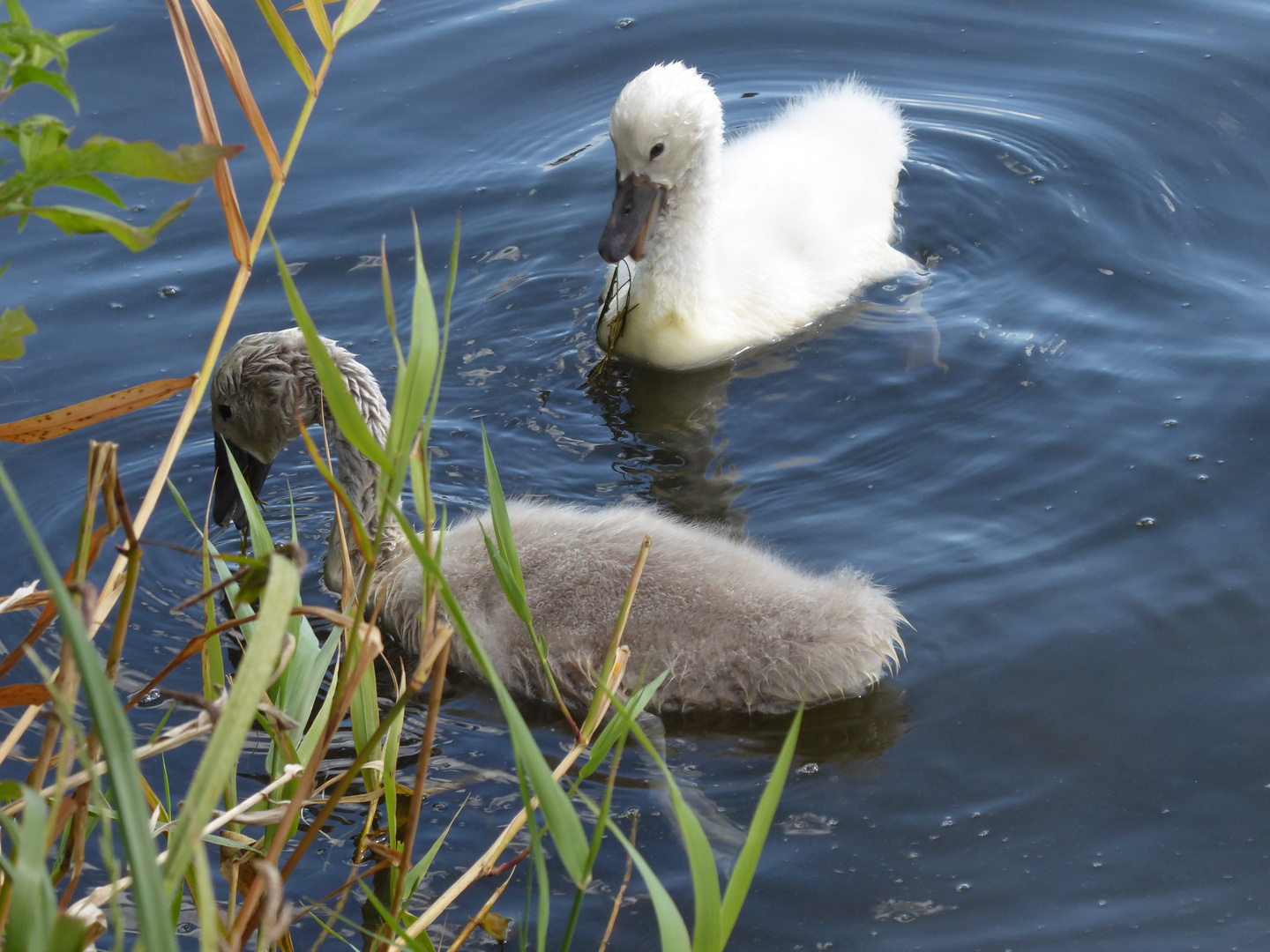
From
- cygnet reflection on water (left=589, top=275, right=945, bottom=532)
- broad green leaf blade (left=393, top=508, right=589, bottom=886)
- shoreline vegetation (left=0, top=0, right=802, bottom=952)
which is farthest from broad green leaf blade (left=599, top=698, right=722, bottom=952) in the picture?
cygnet reflection on water (left=589, top=275, right=945, bottom=532)

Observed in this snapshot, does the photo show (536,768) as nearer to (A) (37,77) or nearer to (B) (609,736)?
(B) (609,736)

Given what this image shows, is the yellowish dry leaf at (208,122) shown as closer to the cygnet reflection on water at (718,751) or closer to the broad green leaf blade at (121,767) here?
the broad green leaf blade at (121,767)

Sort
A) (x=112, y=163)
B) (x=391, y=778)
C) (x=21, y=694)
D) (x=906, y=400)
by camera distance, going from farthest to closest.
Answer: (x=906, y=400) → (x=391, y=778) → (x=21, y=694) → (x=112, y=163)

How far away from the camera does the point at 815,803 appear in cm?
290

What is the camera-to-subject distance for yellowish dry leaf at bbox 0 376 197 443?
1842mm

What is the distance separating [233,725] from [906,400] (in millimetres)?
3325

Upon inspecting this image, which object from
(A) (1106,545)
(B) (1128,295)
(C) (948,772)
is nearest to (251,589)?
(C) (948,772)

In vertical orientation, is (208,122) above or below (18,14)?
below

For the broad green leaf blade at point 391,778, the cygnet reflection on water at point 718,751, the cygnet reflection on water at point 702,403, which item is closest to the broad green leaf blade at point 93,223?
the broad green leaf blade at point 391,778

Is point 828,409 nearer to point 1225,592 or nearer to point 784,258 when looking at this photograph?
point 784,258

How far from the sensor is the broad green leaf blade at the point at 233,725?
1.27 m

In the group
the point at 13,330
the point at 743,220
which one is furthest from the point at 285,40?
the point at 743,220

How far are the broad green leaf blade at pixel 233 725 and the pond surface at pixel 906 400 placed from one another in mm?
1430

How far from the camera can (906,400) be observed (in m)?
4.34
